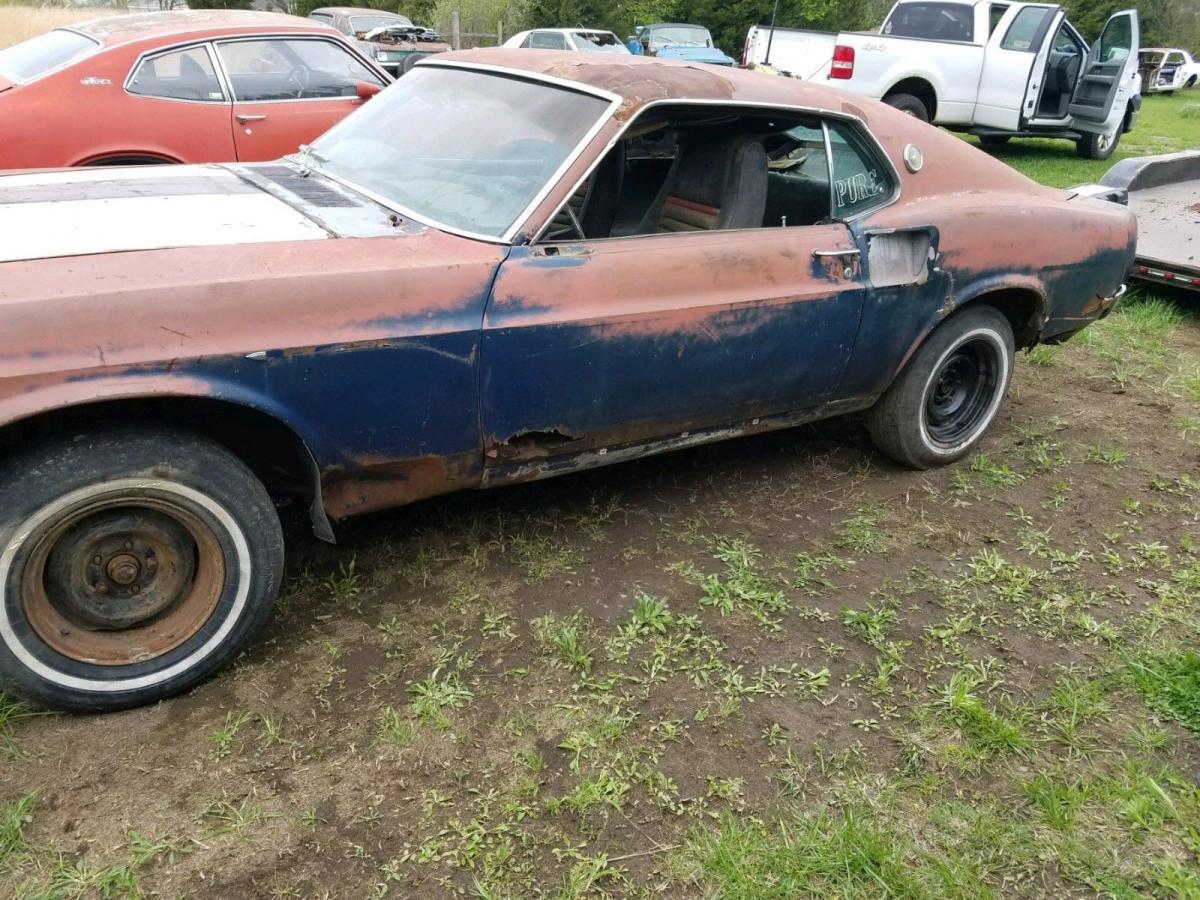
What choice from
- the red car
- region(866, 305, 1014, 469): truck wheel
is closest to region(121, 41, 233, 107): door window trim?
the red car

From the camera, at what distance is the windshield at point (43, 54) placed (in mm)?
5457

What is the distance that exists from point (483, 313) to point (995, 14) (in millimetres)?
11178

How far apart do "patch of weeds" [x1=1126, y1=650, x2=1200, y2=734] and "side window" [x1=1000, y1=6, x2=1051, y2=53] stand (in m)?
10.1

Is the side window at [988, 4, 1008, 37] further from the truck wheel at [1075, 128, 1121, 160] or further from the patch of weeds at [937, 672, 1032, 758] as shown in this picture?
the patch of weeds at [937, 672, 1032, 758]

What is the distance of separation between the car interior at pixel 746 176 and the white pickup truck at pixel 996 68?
323 inches

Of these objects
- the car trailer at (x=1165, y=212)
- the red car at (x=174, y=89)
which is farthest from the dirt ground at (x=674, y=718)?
the red car at (x=174, y=89)

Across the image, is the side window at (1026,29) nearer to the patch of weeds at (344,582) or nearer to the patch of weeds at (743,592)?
the patch of weeds at (743,592)

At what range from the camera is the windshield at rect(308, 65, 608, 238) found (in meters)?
2.86

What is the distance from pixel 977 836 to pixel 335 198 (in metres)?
2.59

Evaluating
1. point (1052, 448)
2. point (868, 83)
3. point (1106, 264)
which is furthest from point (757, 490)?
point (868, 83)

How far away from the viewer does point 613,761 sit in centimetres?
236

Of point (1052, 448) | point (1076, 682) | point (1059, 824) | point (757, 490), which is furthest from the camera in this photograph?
point (1052, 448)

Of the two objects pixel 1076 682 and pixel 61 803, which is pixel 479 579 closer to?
pixel 61 803

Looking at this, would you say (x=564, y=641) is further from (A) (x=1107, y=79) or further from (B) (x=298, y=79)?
(A) (x=1107, y=79)
